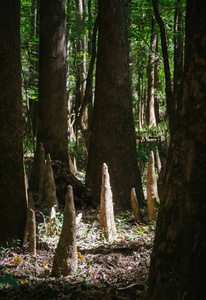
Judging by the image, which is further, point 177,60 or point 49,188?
point 177,60

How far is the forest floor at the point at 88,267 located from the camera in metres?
3.26

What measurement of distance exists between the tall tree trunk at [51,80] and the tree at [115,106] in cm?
115

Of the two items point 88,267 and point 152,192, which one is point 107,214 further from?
point 152,192

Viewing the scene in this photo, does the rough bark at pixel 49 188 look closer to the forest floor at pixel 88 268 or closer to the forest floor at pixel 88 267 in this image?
the forest floor at pixel 88 267

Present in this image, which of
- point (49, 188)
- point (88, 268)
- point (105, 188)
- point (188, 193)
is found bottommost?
point (88, 268)

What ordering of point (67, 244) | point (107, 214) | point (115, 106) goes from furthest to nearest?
point (115, 106) < point (107, 214) < point (67, 244)

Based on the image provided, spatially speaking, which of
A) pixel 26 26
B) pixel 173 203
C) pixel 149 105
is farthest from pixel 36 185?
pixel 149 105

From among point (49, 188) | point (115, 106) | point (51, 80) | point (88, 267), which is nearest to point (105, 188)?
point (88, 267)

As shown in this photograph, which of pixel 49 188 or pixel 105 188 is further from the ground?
pixel 105 188

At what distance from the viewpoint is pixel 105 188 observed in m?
4.75

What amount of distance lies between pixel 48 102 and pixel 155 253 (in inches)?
226

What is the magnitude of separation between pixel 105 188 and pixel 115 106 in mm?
2689

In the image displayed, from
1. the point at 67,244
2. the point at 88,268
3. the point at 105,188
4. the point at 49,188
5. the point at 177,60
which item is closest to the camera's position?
the point at 67,244

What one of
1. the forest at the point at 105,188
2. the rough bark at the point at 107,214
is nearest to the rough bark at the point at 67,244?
the forest at the point at 105,188
